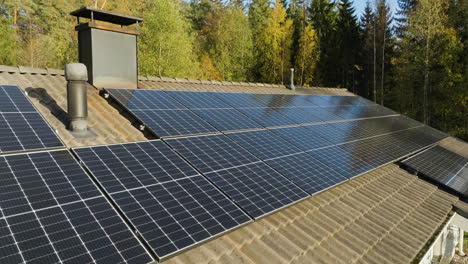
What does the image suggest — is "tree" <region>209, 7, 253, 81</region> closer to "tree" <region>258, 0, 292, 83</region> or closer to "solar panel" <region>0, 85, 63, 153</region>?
"tree" <region>258, 0, 292, 83</region>

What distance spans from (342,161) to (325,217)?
10.7ft

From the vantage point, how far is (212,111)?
10.9 m

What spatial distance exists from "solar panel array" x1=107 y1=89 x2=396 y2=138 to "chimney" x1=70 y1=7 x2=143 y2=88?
1.10 metres

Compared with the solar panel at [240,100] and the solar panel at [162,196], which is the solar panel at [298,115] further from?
the solar panel at [162,196]

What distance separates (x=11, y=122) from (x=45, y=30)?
5453 cm

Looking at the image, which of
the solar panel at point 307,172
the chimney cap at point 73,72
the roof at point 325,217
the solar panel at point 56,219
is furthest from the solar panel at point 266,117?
the solar panel at point 56,219

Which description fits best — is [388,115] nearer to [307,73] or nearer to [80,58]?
[80,58]

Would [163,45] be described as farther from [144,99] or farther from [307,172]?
[307,172]

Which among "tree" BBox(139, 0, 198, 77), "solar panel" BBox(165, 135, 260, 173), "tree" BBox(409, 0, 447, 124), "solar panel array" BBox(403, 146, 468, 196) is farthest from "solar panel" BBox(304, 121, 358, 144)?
"tree" BBox(409, 0, 447, 124)

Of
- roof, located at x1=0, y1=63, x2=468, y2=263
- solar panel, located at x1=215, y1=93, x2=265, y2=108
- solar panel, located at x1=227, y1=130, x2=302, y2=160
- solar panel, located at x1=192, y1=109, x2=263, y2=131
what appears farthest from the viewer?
solar panel, located at x1=215, y1=93, x2=265, y2=108

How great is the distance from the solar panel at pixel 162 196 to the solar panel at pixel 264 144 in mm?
2431

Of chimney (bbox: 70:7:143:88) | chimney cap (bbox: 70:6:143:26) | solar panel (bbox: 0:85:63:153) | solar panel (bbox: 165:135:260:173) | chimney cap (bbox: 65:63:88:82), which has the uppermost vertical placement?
chimney cap (bbox: 70:6:143:26)

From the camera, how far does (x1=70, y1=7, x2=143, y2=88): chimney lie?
35.3 ft

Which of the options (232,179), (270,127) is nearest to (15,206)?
(232,179)
